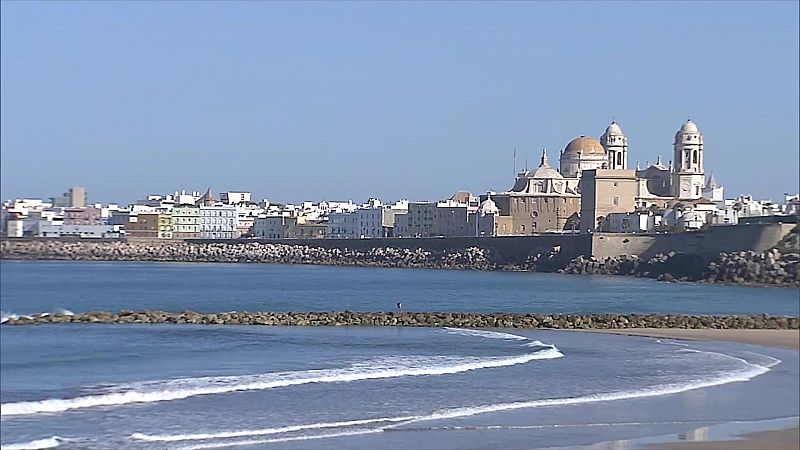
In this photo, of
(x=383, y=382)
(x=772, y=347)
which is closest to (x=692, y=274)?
(x=772, y=347)

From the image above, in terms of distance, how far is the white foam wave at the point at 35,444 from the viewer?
7863mm

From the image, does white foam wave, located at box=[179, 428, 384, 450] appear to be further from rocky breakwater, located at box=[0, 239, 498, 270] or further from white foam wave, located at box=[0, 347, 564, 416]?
rocky breakwater, located at box=[0, 239, 498, 270]

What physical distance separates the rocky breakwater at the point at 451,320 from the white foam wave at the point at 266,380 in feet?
16.5

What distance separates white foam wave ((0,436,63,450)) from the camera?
786 cm

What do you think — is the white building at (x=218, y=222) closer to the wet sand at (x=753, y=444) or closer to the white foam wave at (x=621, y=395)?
the white foam wave at (x=621, y=395)

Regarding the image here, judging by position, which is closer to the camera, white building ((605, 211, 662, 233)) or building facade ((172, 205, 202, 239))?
white building ((605, 211, 662, 233))

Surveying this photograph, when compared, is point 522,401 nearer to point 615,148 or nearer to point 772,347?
point 772,347

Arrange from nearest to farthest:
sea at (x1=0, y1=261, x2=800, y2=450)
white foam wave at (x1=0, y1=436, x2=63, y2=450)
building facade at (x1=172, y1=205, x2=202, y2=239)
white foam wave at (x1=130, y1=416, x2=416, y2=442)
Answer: white foam wave at (x1=0, y1=436, x2=63, y2=450) → white foam wave at (x1=130, y1=416, x2=416, y2=442) → sea at (x1=0, y1=261, x2=800, y2=450) → building facade at (x1=172, y1=205, x2=202, y2=239)

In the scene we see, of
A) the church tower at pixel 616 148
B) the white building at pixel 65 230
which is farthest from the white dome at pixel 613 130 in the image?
the white building at pixel 65 230

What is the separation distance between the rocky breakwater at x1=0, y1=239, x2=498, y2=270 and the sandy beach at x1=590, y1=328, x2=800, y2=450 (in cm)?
3438

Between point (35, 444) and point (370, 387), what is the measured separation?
4.15 meters

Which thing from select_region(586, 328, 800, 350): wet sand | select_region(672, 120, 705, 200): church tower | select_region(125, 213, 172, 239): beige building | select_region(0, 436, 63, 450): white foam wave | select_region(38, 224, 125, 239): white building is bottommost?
select_region(0, 436, 63, 450): white foam wave

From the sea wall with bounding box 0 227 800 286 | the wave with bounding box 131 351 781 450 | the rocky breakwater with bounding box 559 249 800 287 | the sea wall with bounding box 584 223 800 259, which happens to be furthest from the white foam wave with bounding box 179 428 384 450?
the sea wall with bounding box 584 223 800 259

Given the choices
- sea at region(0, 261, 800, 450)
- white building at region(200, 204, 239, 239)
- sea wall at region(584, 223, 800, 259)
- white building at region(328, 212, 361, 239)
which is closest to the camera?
sea at region(0, 261, 800, 450)
